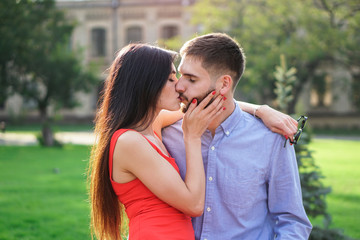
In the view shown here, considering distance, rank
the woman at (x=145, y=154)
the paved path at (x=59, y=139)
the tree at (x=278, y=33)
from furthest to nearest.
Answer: the paved path at (x=59, y=139) < the tree at (x=278, y=33) < the woman at (x=145, y=154)

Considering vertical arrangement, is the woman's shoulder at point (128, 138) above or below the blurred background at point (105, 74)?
above

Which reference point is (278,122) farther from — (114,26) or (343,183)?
(114,26)

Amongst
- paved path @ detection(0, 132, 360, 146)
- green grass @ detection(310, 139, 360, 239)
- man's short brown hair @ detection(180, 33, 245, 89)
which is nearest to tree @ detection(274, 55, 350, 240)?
green grass @ detection(310, 139, 360, 239)

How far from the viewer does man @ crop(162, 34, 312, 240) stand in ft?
8.14

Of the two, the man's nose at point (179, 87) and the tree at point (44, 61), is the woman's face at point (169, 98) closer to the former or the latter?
the man's nose at point (179, 87)

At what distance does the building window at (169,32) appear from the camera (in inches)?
1353

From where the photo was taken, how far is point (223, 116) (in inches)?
107

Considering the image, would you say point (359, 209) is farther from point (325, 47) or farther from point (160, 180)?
point (325, 47)

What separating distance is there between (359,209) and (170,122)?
5.86 m

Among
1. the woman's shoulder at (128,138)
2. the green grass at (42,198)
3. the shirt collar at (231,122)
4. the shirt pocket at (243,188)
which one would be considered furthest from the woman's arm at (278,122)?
the green grass at (42,198)

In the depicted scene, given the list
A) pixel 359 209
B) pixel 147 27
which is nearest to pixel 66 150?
pixel 359 209

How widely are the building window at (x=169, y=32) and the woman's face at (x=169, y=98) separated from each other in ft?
106

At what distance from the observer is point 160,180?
235 centimetres

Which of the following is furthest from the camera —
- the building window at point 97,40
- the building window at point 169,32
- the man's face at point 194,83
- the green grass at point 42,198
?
the building window at point 97,40
